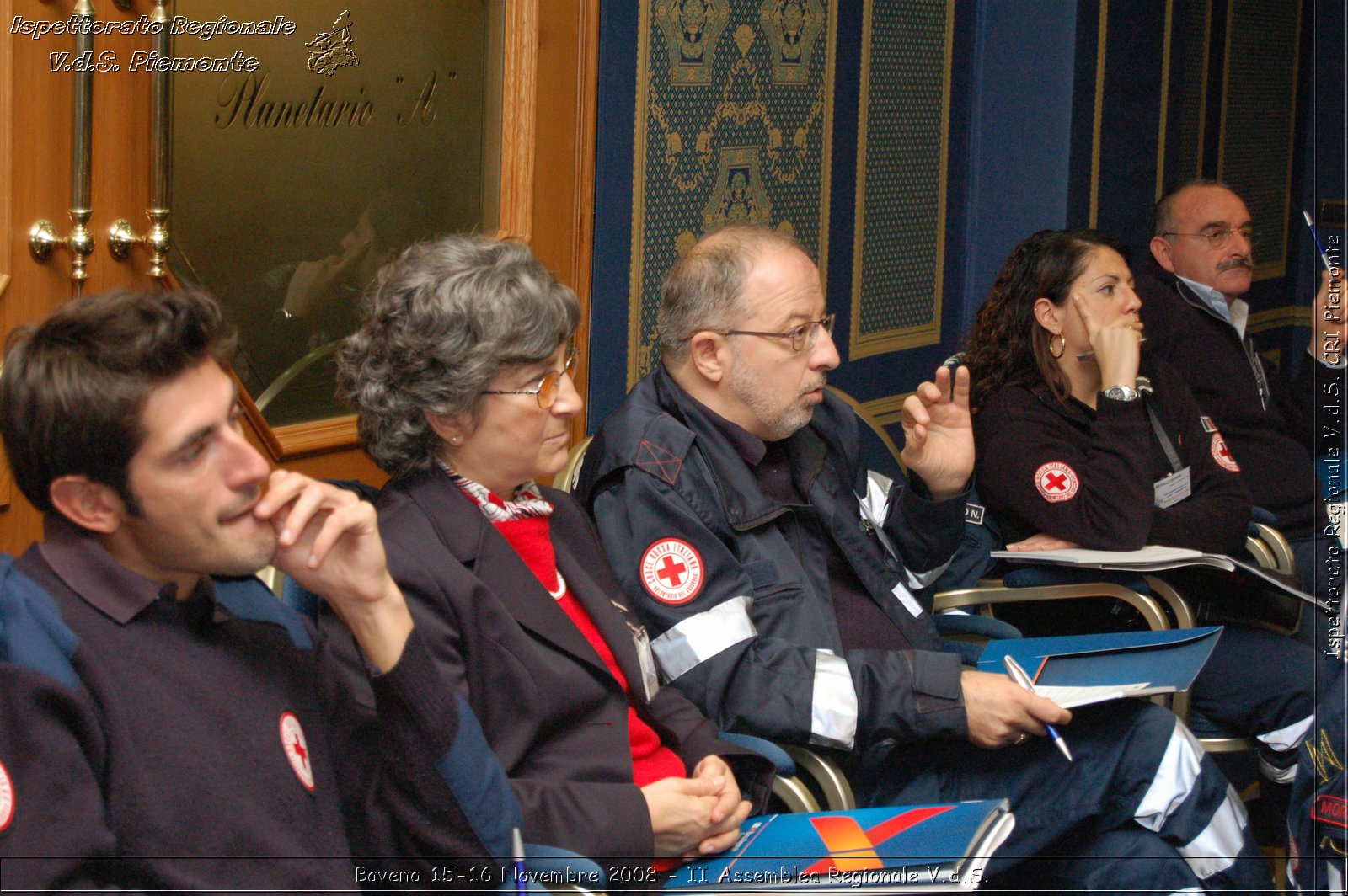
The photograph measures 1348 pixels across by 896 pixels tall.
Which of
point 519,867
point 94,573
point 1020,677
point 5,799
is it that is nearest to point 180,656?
point 94,573

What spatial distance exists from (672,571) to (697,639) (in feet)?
0.37

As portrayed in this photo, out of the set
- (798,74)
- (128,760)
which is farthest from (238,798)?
(798,74)

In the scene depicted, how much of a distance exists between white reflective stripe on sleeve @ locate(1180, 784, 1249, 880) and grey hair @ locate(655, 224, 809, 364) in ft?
3.66

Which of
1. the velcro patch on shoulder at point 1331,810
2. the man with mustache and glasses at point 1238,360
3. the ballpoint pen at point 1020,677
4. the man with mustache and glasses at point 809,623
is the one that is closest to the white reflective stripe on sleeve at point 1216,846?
the man with mustache and glasses at point 809,623

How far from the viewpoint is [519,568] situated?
1814mm

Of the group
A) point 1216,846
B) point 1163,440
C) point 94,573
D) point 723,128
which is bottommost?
point 1216,846

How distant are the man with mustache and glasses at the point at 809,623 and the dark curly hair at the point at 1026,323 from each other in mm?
565

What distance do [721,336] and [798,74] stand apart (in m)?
1.68

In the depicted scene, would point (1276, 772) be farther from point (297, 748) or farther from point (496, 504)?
point (297, 748)

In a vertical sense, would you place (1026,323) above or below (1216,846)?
above

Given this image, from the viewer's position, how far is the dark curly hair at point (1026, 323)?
300 cm

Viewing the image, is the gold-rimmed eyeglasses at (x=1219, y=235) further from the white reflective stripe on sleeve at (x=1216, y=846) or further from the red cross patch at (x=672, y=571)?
the red cross patch at (x=672, y=571)

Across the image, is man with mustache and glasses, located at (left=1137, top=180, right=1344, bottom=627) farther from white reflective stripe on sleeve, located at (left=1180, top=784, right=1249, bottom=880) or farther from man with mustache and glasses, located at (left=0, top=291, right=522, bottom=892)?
man with mustache and glasses, located at (left=0, top=291, right=522, bottom=892)

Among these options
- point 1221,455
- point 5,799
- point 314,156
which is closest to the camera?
point 5,799
